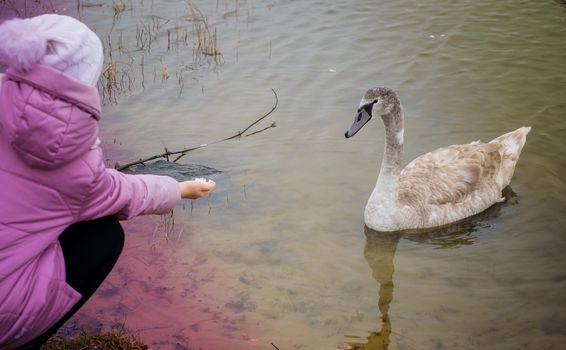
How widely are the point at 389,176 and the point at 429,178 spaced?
0.69 meters

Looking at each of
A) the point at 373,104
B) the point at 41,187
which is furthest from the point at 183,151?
the point at 41,187

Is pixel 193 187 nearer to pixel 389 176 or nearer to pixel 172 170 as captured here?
pixel 389 176

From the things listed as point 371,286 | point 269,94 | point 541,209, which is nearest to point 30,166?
point 371,286

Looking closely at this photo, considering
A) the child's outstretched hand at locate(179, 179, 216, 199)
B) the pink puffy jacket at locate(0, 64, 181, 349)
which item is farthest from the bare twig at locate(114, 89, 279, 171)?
the pink puffy jacket at locate(0, 64, 181, 349)

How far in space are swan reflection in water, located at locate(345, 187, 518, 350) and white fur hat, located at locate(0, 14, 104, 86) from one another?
301 cm

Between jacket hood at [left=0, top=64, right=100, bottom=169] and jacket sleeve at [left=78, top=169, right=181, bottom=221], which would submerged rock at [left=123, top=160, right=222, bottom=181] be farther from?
jacket hood at [left=0, top=64, right=100, bottom=169]

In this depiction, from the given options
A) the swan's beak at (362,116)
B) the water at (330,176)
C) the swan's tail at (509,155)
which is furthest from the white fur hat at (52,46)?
the swan's tail at (509,155)

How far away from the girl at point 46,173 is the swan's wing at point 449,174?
Result: 3.66 m

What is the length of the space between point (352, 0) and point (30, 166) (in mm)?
9813

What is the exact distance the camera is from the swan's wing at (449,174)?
619 cm

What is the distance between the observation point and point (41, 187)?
2.89 meters

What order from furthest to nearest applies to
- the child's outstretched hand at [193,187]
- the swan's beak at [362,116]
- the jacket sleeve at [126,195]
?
the swan's beak at [362,116]
the child's outstretched hand at [193,187]
the jacket sleeve at [126,195]

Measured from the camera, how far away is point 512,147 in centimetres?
667

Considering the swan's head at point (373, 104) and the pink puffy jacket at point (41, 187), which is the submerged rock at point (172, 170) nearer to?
the swan's head at point (373, 104)
